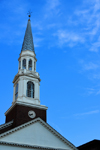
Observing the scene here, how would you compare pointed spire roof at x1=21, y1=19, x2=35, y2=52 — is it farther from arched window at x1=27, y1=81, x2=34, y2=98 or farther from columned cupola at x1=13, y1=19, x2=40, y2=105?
arched window at x1=27, y1=81, x2=34, y2=98

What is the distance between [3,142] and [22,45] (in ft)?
67.5

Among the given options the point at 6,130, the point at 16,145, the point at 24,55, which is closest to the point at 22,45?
the point at 24,55

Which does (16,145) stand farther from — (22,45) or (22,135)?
(22,45)

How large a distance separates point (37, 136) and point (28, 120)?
2.88 m

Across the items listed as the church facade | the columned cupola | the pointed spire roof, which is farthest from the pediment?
the pointed spire roof

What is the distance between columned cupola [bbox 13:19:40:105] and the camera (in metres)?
37.5

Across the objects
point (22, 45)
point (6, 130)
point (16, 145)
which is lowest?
point (16, 145)

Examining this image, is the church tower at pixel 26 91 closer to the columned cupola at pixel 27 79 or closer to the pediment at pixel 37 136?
the columned cupola at pixel 27 79

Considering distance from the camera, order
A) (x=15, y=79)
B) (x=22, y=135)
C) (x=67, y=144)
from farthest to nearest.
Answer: (x=15, y=79), (x=67, y=144), (x=22, y=135)

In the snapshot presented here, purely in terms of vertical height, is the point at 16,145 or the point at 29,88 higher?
the point at 29,88

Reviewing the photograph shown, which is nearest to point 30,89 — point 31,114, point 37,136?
point 31,114

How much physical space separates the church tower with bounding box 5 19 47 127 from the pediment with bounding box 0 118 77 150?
1.54 metres

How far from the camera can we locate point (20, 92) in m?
37.5

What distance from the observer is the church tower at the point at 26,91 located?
115 feet
